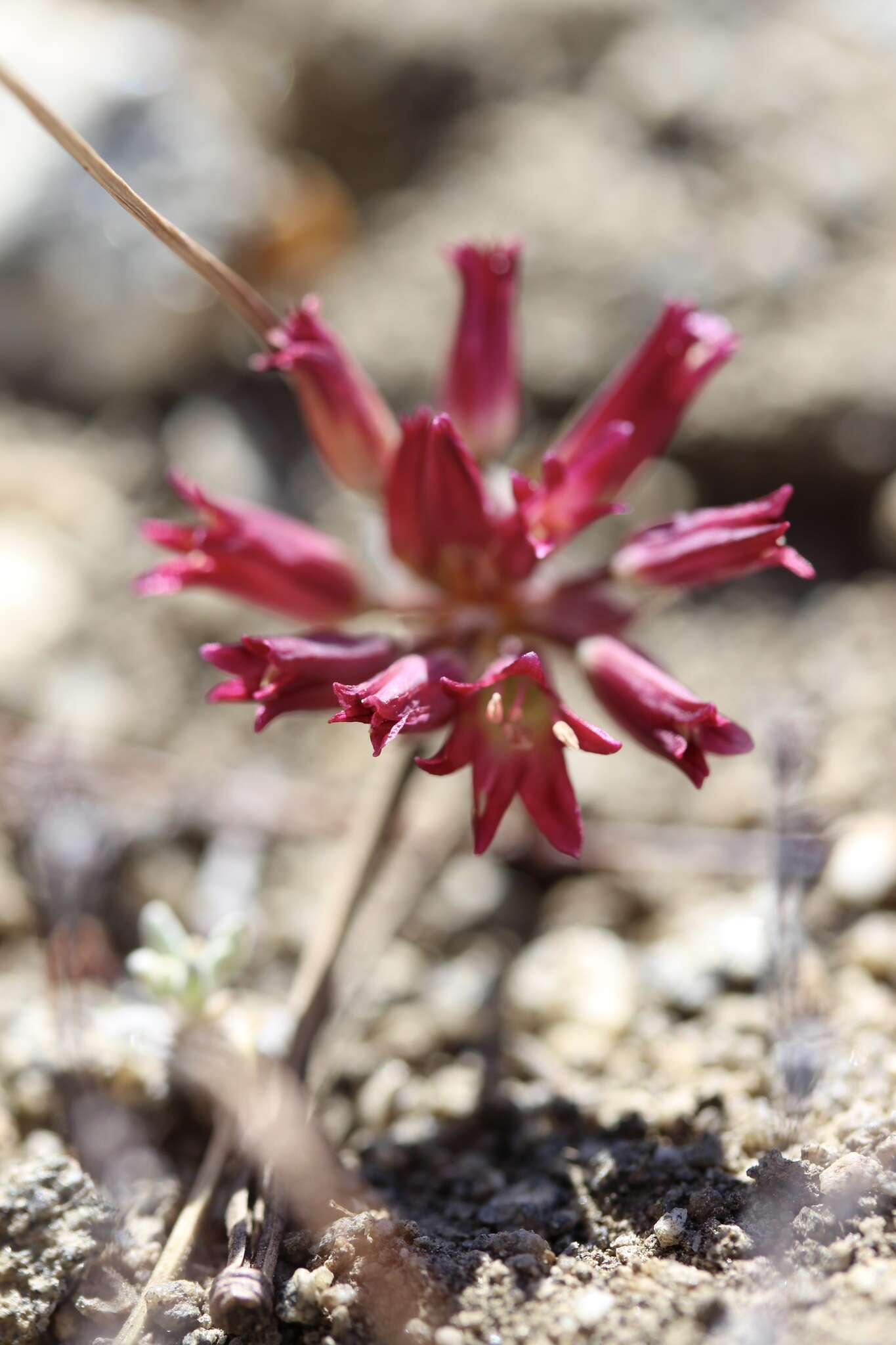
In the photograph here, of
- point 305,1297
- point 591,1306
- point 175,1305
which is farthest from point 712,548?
point 175,1305

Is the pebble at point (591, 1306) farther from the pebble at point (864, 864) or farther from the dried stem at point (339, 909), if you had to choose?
the pebble at point (864, 864)

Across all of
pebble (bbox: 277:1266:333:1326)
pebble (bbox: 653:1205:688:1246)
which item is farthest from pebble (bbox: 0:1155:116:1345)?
pebble (bbox: 653:1205:688:1246)

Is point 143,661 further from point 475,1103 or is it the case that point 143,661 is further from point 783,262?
point 783,262

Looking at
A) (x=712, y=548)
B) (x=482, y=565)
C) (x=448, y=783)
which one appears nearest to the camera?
(x=712, y=548)

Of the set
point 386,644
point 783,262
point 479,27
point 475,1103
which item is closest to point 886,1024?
point 475,1103

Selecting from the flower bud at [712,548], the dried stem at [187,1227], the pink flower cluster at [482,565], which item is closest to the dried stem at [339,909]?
the dried stem at [187,1227]

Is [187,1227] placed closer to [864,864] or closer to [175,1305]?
[175,1305]
